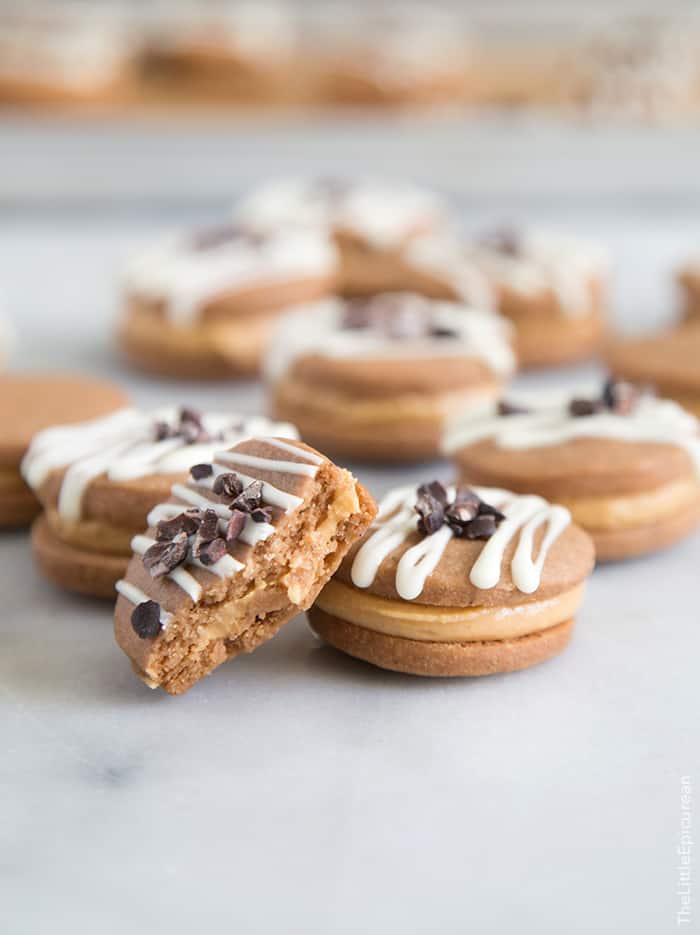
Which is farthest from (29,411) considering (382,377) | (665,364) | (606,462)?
(665,364)

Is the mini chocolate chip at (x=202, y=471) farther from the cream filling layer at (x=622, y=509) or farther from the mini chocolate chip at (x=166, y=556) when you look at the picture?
the cream filling layer at (x=622, y=509)

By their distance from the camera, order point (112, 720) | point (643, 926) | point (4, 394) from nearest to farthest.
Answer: point (643, 926) < point (112, 720) < point (4, 394)

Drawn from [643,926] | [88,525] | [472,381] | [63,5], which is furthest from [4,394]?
[63,5]

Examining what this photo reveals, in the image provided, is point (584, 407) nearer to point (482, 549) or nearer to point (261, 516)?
point (482, 549)

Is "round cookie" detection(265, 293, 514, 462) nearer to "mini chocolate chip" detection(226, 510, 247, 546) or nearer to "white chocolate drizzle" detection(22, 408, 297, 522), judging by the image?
"white chocolate drizzle" detection(22, 408, 297, 522)

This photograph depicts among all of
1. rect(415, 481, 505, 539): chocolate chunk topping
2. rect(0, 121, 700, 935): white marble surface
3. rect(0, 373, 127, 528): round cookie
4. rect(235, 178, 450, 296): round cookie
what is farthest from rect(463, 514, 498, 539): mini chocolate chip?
rect(235, 178, 450, 296): round cookie

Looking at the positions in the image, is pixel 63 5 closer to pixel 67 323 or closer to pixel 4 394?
pixel 67 323

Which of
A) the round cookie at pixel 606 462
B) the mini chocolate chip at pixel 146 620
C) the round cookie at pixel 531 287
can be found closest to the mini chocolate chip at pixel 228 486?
the mini chocolate chip at pixel 146 620
